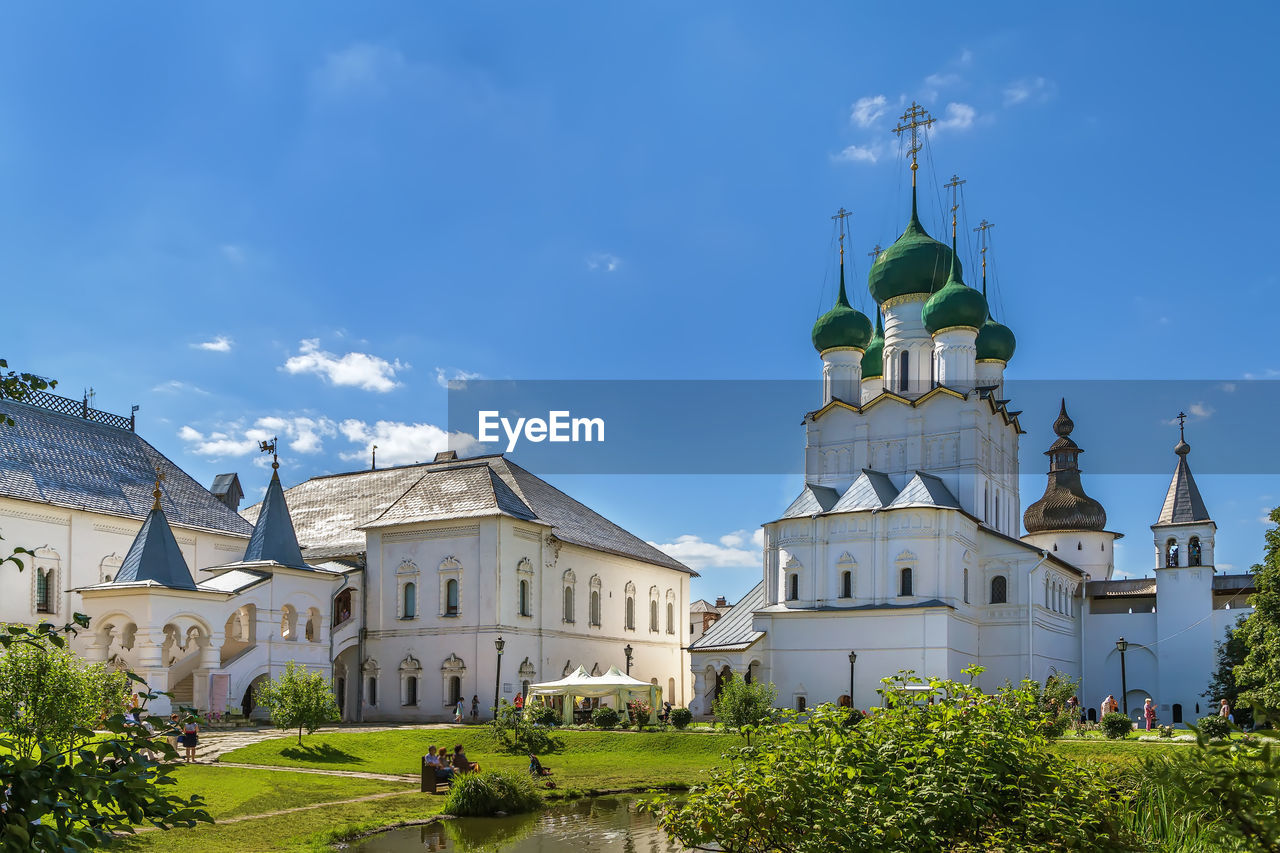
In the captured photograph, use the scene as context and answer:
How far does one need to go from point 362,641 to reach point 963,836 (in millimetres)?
34365

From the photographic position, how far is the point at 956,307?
44.6 m

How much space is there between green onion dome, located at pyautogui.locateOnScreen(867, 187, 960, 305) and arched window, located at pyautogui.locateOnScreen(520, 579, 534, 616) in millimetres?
19468

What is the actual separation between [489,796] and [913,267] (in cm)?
3409

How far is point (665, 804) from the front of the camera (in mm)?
11398

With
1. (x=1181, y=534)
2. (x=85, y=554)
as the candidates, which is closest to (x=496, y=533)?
(x=85, y=554)

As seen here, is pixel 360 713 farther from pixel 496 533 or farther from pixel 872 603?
pixel 872 603

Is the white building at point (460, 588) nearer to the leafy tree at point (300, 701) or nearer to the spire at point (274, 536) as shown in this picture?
the spire at point (274, 536)

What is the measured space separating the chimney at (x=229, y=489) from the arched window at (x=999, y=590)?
105 feet

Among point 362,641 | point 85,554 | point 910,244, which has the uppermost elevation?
point 910,244

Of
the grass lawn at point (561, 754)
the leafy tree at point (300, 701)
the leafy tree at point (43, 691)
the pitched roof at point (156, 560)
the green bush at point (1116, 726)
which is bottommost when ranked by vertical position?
the grass lawn at point (561, 754)

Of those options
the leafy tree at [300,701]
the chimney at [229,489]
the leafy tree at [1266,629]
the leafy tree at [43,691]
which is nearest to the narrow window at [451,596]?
the leafy tree at [300,701]

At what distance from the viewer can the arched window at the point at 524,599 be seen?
40000 millimetres

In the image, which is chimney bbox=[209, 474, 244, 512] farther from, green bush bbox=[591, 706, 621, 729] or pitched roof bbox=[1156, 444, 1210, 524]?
pitched roof bbox=[1156, 444, 1210, 524]

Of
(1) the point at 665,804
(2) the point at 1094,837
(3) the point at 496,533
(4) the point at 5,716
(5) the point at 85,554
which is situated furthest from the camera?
(3) the point at 496,533
